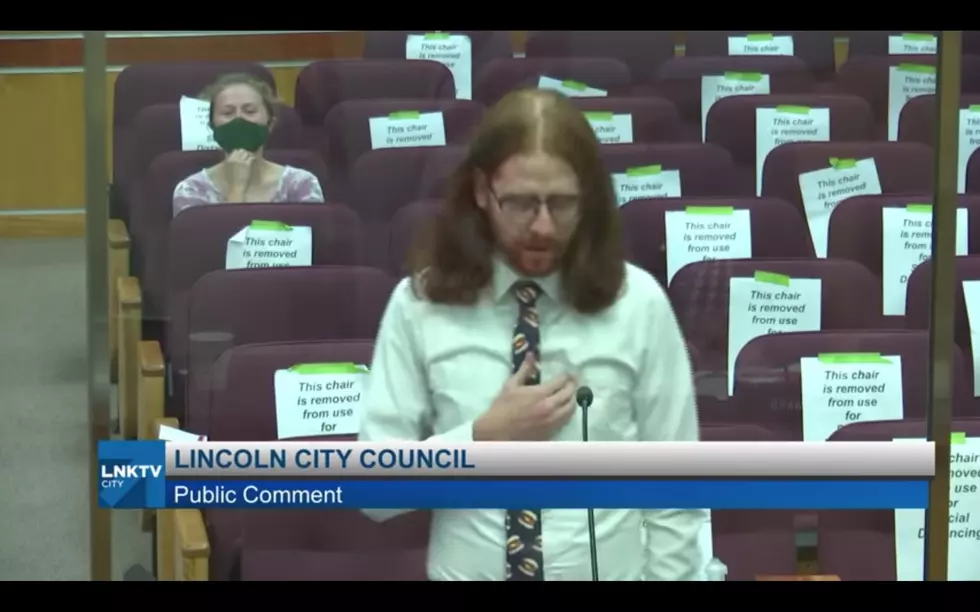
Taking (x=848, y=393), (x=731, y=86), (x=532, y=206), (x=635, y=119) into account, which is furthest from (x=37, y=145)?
(x=848, y=393)

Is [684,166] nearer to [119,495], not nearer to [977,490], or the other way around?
[977,490]

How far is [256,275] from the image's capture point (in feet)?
7.78

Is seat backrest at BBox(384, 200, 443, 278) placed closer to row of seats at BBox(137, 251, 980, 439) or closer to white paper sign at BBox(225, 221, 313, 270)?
row of seats at BBox(137, 251, 980, 439)

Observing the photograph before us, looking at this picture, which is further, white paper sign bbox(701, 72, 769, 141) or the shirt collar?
white paper sign bbox(701, 72, 769, 141)

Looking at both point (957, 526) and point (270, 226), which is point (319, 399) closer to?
point (270, 226)

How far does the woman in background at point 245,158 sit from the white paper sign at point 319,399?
29 centimetres

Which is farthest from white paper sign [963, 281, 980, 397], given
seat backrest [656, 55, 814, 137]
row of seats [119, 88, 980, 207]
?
seat backrest [656, 55, 814, 137]

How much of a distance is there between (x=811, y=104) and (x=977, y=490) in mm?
639

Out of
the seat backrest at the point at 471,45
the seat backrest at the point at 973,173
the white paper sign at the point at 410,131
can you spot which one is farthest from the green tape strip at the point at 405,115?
the seat backrest at the point at 973,173

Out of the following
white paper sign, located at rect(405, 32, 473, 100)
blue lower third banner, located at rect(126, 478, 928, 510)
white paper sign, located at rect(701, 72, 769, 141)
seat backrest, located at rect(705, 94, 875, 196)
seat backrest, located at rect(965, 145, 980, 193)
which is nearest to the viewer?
blue lower third banner, located at rect(126, 478, 928, 510)

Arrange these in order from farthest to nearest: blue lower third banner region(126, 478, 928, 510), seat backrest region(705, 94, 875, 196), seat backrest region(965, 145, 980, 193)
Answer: seat backrest region(965, 145, 980, 193), seat backrest region(705, 94, 875, 196), blue lower third banner region(126, 478, 928, 510)

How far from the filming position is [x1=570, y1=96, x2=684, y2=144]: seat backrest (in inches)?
88.7

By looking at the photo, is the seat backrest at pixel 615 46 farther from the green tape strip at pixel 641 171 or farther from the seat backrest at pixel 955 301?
the seat backrest at pixel 955 301

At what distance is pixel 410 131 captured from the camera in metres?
2.47
